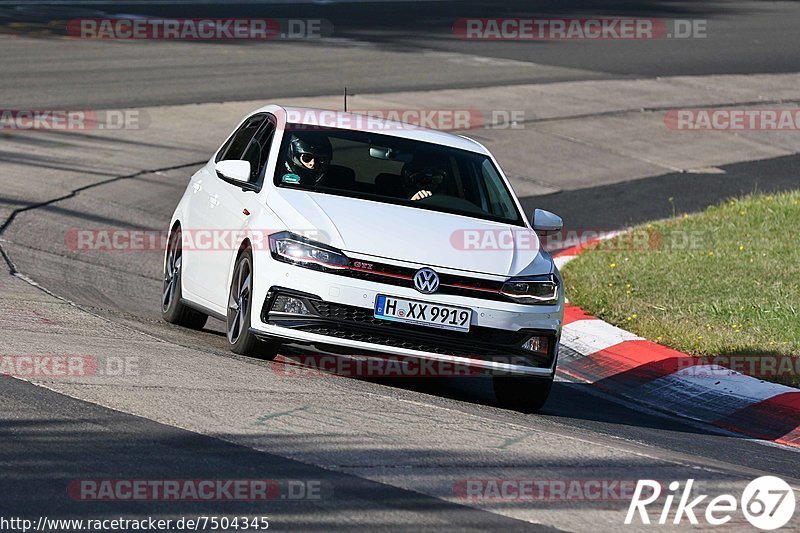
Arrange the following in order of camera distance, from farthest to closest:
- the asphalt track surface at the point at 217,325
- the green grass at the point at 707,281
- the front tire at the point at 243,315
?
the green grass at the point at 707,281
the front tire at the point at 243,315
the asphalt track surface at the point at 217,325

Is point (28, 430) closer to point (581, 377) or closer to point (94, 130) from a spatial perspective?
point (581, 377)

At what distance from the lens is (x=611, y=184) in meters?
17.9

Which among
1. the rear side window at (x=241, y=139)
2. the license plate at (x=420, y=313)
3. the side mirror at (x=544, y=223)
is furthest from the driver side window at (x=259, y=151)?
the side mirror at (x=544, y=223)

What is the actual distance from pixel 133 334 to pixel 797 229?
8088mm

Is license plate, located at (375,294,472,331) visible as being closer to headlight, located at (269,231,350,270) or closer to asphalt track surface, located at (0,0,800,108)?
headlight, located at (269,231,350,270)

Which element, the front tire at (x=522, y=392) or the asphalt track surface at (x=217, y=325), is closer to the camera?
the asphalt track surface at (x=217, y=325)

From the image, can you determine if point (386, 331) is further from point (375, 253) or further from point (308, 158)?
point (308, 158)

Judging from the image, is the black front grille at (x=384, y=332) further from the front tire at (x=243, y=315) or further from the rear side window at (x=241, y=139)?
the rear side window at (x=241, y=139)

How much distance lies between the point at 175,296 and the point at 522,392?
2850mm

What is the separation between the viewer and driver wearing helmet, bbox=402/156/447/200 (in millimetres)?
8922

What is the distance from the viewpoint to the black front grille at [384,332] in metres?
7.73

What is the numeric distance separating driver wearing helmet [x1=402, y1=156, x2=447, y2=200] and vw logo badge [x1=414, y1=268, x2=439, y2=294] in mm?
1170

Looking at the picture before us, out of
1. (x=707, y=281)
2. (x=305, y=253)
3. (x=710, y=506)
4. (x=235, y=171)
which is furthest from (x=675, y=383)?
(x=710, y=506)

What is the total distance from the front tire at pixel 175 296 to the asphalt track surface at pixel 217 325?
133mm
